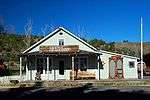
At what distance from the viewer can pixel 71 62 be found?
43125mm

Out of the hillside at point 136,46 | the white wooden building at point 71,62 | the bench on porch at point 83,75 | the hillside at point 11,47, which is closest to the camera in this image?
the bench on porch at point 83,75

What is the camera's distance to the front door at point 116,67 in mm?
43469

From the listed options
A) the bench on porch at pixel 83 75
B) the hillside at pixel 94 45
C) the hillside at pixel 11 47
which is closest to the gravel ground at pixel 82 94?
the bench on porch at pixel 83 75

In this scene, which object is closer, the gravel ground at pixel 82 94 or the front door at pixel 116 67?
the gravel ground at pixel 82 94

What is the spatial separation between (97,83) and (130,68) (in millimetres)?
8528

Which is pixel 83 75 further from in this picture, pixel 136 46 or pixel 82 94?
pixel 136 46

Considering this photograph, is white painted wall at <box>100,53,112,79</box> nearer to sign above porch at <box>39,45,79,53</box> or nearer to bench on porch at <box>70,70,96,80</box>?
bench on porch at <box>70,70,96,80</box>

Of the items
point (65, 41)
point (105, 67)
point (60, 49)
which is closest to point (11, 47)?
point (65, 41)

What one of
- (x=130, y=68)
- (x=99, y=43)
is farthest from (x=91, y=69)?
(x=99, y=43)

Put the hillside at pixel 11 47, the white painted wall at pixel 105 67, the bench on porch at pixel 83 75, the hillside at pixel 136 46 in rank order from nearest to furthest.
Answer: the bench on porch at pixel 83 75 < the white painted wall at pixel 105 67 < the hillside at pixel 136 46 < the hillside at pixel 11 47

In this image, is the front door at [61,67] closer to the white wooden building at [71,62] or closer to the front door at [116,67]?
the white wooden building at [71,62]

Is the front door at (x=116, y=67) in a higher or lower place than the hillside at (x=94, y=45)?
lower

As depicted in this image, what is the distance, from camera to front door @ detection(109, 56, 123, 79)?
143 ft

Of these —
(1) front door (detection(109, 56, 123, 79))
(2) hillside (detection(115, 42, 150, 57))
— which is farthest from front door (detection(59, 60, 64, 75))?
(2) hillside (detection(115, 42, 150, 57))
